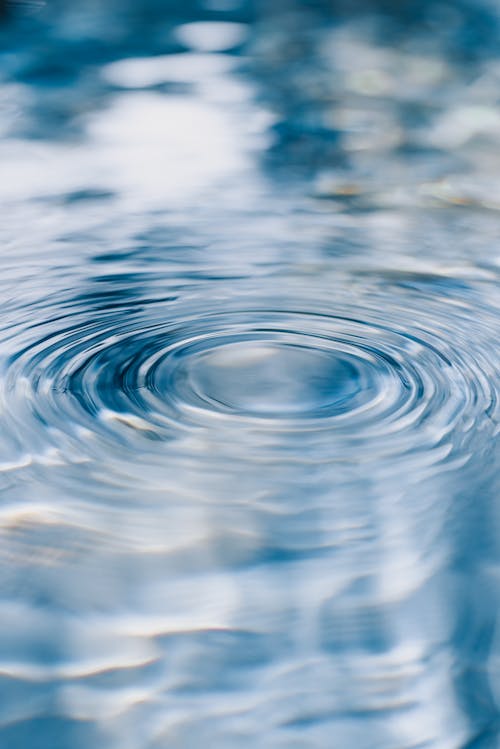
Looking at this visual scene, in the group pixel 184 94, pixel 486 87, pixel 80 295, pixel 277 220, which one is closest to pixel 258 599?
pixel 80 295

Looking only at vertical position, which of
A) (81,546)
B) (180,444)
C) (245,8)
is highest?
(245,8)

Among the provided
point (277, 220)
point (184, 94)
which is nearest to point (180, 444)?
point (277, 220)

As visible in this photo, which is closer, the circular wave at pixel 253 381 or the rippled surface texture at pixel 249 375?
the rippled surface texture at pixel 249 375

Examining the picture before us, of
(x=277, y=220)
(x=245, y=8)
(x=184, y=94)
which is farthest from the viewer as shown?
(x=245, y=8)

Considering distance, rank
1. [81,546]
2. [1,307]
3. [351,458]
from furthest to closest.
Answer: [1,307], [351,458], [81,546]

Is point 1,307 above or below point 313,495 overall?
above

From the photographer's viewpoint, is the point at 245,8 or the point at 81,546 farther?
the point at 245,8

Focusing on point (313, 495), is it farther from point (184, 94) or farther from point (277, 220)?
point (184, 94)

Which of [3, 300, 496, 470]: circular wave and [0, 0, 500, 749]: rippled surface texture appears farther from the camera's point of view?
[3, 300, 496, 470]: circular wave
